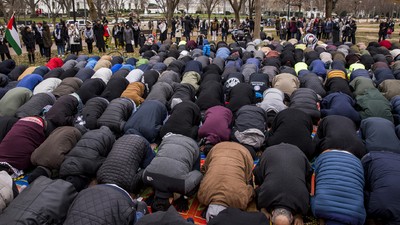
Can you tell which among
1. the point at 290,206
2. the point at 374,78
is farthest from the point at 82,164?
the point at 374,78

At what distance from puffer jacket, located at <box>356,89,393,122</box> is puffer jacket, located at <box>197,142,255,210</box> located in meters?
3.09

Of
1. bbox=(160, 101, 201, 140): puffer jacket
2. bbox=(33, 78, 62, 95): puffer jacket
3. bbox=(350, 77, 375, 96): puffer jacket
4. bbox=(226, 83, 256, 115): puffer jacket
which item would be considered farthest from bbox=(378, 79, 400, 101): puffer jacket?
bbox=(33, 78, 62, 95): puffer jacket

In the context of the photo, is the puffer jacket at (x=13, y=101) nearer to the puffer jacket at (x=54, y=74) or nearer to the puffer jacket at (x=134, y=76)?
the puffer jacket at (x=54, y=74)

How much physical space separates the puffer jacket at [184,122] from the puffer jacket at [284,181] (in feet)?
5.53

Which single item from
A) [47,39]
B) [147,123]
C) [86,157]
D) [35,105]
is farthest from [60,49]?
[86,157]

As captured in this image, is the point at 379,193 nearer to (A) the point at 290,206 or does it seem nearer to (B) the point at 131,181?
(A) the point at 290,206

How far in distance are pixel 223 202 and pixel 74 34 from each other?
45.0 ft

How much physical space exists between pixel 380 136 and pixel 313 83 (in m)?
3.11

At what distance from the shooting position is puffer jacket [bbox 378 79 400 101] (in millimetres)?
7004

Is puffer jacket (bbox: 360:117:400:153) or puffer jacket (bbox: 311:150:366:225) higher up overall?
puffer jacket (bbox: 360:117:400:153)

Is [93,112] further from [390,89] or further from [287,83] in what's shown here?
[390,89]

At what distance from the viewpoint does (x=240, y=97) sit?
6.74 m

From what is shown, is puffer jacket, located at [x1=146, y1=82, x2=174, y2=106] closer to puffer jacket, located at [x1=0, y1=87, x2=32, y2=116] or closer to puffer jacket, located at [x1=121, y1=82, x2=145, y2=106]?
puffer jacket, located at [x1=121, y1=82, x2=145, y2=106]

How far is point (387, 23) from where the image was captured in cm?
1831
